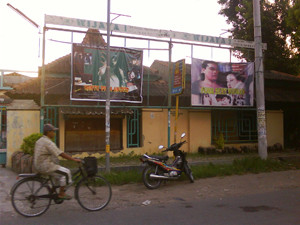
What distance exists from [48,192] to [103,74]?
6180 mm

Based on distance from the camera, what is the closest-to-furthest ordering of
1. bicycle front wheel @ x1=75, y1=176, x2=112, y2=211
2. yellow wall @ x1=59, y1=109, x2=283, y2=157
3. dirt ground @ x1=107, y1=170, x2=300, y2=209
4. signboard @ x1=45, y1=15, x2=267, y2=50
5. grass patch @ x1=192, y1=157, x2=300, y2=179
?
1. bicycle front wheel @ x1=75, y1=176, x2=112, y2=211
2. dirt ground @ x1=107, y1=170, x2=300, y2=209
3. grass patch @ x1=192, y1=157, x2=300, y2=179
4. signboard @ x1=45, y1=15, x2=267, y2=50
5. yellow wall @ x1=59, y1=109, x2=283, y2=157

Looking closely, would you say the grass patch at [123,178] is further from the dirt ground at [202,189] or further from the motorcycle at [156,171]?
the motorcycle at [156,171]

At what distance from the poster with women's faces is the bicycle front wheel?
23.7 feet

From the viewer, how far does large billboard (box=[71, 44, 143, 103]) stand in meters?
10.5

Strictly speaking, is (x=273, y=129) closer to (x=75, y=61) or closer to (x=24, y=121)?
(x=75, y=61)

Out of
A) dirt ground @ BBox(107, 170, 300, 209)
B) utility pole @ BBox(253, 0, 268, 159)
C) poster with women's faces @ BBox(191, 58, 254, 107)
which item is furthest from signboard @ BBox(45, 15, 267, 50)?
dirt ground @ BBox(107, 170, 300, 209)

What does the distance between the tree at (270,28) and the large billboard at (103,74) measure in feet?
22.9

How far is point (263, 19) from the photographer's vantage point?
15.7 metres

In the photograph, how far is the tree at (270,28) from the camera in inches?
621

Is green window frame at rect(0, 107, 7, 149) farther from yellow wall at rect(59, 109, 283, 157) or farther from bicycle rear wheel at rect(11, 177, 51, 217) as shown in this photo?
bicycle rear wheel at rect(11, 177, 51, 217)

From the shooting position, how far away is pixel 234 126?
14.7 meters

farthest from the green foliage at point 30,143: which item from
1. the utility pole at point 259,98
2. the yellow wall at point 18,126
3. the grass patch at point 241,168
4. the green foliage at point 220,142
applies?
the green foliage at point 220,142

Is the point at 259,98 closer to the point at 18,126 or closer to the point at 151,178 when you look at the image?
the point at 151,178

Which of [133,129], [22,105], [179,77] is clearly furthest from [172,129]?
[22,105]
